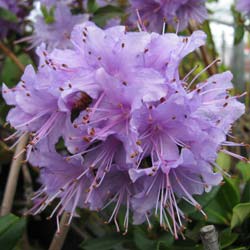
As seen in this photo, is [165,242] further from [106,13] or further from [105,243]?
[106,13]

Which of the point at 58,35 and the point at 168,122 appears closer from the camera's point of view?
the point at 168,122

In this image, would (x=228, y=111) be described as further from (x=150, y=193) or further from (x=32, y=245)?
(x=32, y=245)

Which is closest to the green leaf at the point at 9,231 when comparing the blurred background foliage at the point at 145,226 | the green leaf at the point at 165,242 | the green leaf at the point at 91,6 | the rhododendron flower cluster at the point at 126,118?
the blurred background foliage at the point at 145,226

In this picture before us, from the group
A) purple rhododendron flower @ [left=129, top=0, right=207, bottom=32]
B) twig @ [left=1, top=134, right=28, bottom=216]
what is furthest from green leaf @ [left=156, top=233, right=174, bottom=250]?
purple rhododendron flower @ [left=129, top=0, right=207, bottom=32]

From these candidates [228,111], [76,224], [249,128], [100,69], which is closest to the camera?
[100,69]

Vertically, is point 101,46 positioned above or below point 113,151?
above

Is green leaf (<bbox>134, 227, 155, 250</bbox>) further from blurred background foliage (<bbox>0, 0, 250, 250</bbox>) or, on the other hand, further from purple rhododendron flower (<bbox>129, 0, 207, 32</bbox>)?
purple rhododendron flower (<bbox>129, 0, 207, 32</bbox>)

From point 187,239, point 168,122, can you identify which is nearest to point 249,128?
point 187,239
